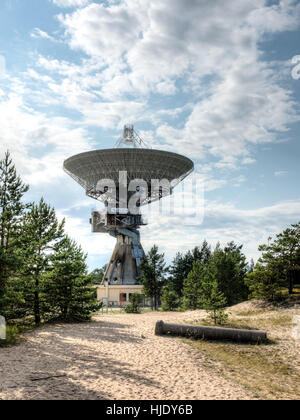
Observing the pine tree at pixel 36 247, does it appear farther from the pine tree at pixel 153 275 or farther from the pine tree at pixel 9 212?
the pine tree at pixel 153 275

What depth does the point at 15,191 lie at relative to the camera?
69.5ft

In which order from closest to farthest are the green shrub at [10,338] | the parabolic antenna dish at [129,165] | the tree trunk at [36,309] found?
the green shrub at [10,338], the tree trunk at [36,309], the parabolic antenna dish at [129,165]

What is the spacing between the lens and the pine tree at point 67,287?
22.9m

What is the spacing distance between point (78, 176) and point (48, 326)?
90.7 feet

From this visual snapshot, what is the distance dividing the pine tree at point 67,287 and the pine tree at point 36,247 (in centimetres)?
47

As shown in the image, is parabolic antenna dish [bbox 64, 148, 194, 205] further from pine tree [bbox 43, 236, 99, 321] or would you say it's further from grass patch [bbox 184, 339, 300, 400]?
grass patch [bbox 184, 339, 300, 400]

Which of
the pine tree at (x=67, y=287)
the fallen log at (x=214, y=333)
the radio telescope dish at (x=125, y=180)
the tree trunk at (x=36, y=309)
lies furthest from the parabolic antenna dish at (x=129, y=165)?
the fallen log at (x=214, y=333)

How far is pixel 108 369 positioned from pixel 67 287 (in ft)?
40.6

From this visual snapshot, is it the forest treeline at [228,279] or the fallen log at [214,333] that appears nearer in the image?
the fallen log at [214,333]

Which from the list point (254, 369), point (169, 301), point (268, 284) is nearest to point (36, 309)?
point (254, 369)
